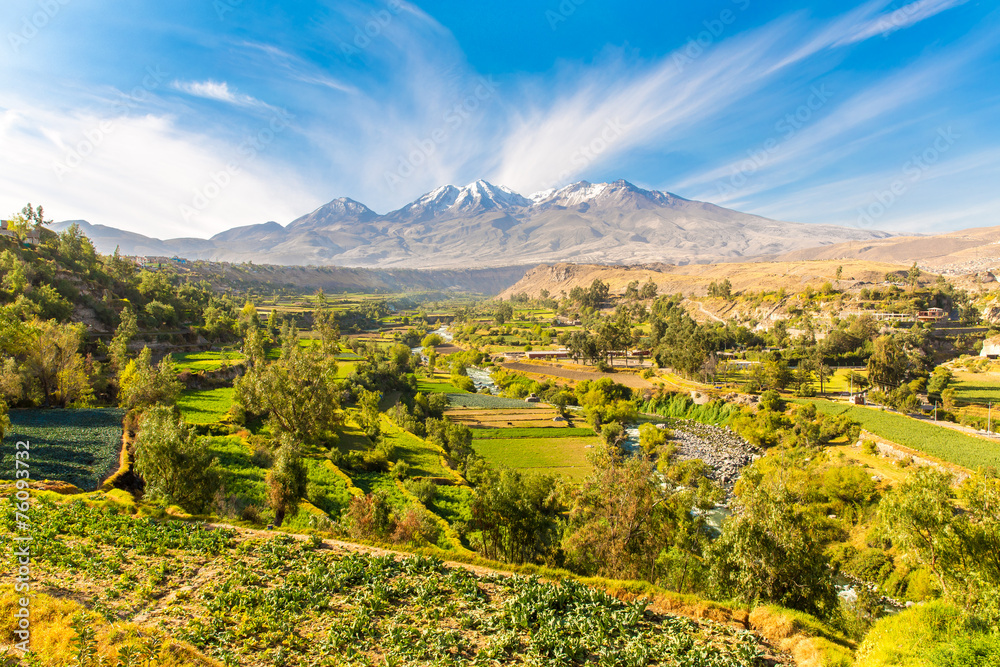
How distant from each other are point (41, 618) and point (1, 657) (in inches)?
59.5

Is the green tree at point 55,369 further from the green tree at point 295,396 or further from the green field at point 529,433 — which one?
the green field at point 529,433

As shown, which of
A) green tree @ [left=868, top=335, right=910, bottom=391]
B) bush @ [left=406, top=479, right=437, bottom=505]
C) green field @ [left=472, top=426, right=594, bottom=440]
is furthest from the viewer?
green tree @ [left=868, top=335, right=910, bottom=391]

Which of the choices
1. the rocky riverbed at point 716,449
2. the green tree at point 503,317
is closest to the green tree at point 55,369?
the rocky riverbed at point 716,449

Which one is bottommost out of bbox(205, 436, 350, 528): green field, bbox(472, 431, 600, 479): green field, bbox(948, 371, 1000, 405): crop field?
bbox(472, 431, 600, 479): green field

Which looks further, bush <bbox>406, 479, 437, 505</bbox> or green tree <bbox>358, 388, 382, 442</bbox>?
green tree <bbox>358, 388, 382, 442</bbox>

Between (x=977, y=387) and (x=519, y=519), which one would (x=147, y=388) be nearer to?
(x=519, y=519)

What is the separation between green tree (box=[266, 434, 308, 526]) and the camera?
70.0 feet

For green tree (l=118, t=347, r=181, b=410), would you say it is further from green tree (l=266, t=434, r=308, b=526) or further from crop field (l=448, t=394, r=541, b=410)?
crop field (l=448, t=394, r=541, b=410)

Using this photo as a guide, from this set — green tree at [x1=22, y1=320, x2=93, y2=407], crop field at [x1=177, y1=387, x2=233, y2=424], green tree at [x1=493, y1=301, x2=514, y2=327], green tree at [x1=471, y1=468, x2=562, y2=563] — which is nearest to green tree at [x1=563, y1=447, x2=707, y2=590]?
green tree at [x1=471, y1=468, x2=562, y2=563]

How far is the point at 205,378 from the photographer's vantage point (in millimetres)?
47062

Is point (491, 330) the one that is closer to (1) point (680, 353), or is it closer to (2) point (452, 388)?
(2) point (452, 388)

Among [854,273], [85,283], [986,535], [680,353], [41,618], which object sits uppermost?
[854,273]

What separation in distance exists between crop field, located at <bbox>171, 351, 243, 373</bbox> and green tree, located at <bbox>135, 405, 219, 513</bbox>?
3250 cm

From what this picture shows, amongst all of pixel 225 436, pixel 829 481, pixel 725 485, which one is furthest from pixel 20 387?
Result: pixel 829 481
